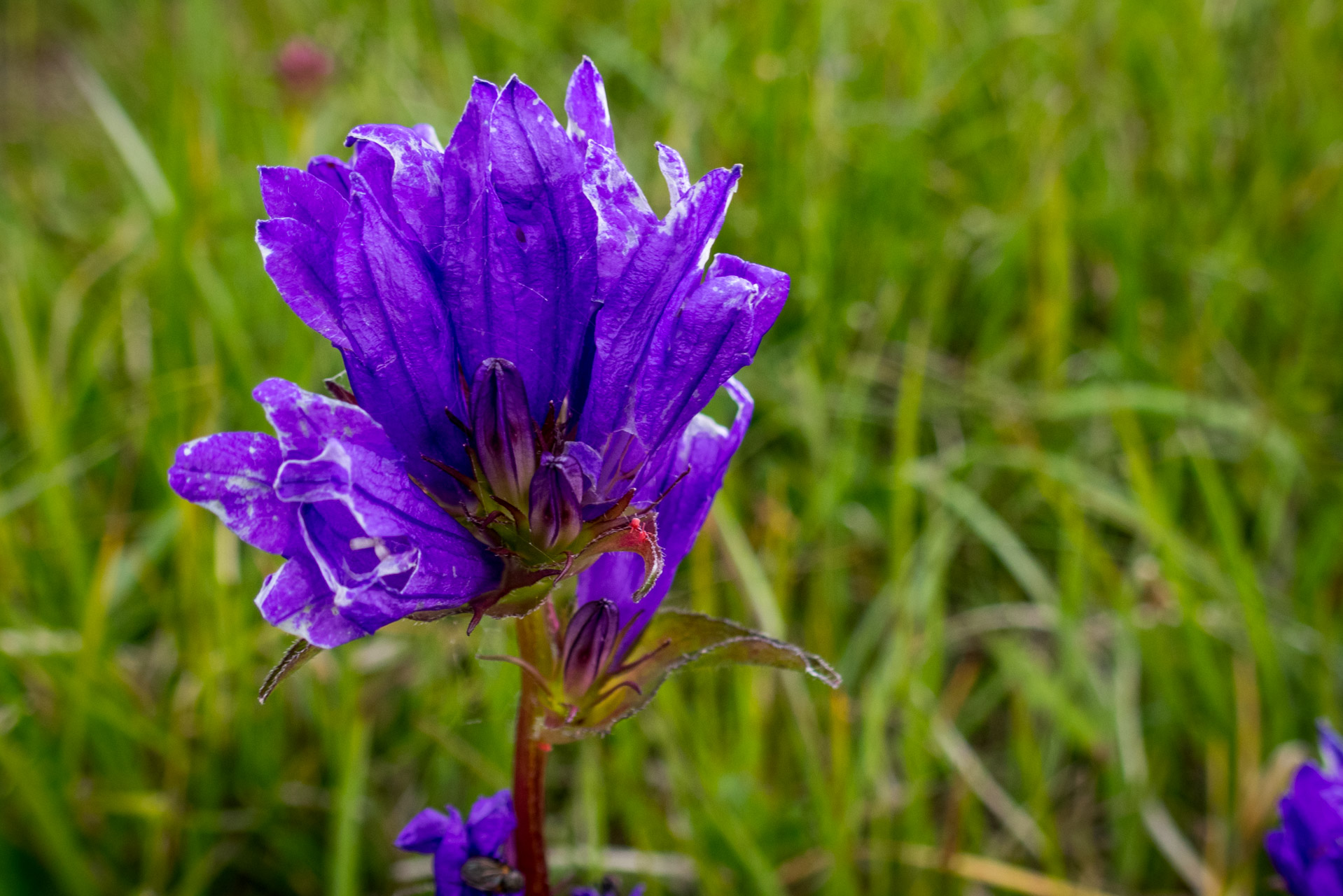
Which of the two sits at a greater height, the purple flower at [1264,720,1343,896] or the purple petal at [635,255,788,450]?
the purple petal at [635,255,788,450]

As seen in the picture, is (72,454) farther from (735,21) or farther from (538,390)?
(735,21)

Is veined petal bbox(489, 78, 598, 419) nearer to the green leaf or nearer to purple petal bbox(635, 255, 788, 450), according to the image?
purple petal bbox(635, 255, 788, 450)

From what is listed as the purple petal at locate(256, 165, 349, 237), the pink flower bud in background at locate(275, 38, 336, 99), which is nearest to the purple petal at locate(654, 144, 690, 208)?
the purple petal at locate(256, 165, 349, 237)

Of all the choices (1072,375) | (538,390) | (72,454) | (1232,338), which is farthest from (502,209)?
(1232,338)

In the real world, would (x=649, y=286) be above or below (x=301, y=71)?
below

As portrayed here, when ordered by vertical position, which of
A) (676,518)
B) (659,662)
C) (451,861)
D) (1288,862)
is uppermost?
(676,518)

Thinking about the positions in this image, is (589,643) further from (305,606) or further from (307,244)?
(307,244)

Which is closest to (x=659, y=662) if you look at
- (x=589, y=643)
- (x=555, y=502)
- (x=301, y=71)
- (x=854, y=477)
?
(x=589, y=643)
